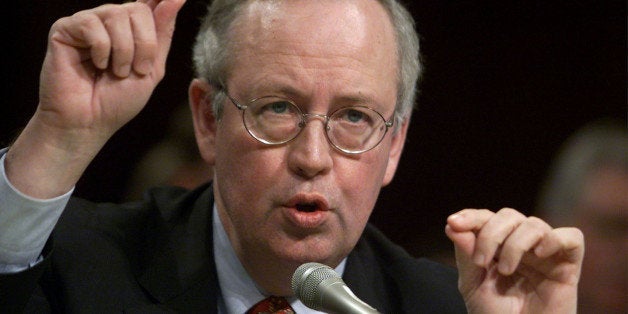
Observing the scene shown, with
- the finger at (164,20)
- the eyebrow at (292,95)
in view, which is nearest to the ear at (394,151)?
the eyebrow at (292,95)

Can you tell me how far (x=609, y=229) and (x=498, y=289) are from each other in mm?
981

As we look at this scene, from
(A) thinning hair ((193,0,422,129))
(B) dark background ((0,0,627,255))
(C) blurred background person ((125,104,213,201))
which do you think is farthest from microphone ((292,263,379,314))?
(B) dark background ((0,0,627,255))

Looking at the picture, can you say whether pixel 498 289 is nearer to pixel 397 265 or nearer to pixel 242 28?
pixel 397 265

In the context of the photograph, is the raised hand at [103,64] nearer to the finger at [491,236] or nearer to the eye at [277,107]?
the eye at [277,107]

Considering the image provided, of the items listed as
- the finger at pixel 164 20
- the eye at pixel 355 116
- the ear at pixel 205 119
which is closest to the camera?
the finger at pixel 164 20

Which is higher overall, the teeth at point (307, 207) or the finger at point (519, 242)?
the finger at point (519, 242)

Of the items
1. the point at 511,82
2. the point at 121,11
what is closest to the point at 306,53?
the point at 121,11

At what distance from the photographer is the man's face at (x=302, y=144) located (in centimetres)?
213

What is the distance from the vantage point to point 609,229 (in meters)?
2.97

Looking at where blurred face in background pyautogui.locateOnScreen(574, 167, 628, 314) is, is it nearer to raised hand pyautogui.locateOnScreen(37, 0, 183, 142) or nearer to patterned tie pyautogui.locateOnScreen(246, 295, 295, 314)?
patterned tie pyautogui.locateOnScreen(246, 295, 295, 314)

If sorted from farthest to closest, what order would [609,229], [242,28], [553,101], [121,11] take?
[553,101], [609,229], [242,28], [121,11]

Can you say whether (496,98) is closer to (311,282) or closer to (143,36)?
(143,36)

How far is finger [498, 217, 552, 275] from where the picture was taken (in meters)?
1.95

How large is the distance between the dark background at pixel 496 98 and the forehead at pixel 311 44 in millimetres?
1930
